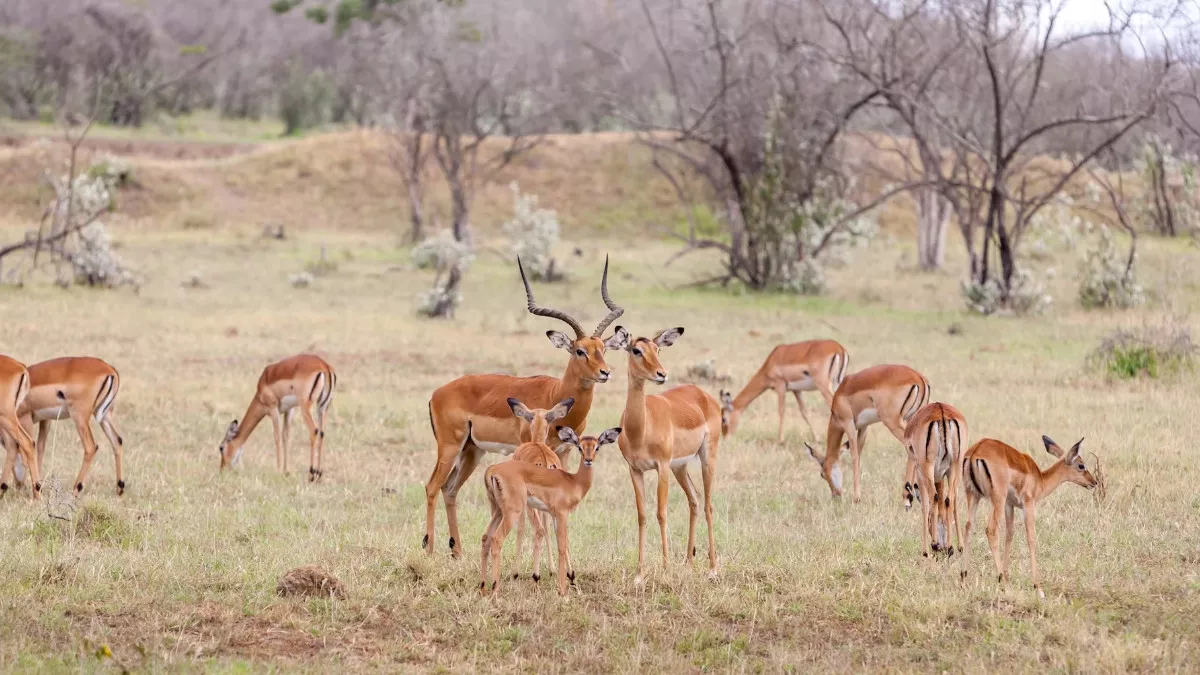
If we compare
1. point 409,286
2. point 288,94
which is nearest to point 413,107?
point 409,286

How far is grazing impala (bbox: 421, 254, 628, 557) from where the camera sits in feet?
21.9

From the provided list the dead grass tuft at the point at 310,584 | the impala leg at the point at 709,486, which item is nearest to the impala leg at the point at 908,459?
the impala leg at the point at 709,486

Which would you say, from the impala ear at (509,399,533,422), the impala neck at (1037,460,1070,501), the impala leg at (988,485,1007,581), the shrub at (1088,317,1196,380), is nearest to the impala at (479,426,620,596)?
the impala ear at (509,399,533,422)

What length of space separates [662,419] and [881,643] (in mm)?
1461

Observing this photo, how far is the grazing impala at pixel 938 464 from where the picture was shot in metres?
6.22

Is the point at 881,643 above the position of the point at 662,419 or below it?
below

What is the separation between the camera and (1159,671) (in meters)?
4.88

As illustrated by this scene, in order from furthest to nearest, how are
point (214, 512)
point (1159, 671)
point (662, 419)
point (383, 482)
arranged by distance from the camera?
point (383, 482) → point (214, 512) → point (662, 419) → point (1159, 671)

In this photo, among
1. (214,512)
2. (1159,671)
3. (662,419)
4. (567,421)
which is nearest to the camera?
(1159,671)

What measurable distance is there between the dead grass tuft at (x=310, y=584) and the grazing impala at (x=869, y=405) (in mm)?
3525

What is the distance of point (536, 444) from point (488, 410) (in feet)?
2.31

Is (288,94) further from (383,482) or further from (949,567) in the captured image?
(949,567)

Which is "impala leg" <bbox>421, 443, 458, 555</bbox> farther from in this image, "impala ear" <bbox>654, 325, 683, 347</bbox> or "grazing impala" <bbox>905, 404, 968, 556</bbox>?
"grazing impala" <bbox>905, 404, 968, 556</bbox>

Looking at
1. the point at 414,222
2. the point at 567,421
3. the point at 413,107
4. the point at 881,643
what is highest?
the point at 413,107
